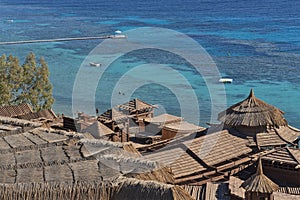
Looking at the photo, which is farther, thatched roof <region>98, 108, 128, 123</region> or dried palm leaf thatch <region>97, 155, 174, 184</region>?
thatched roof <region>98, 108, 128, 123</region>

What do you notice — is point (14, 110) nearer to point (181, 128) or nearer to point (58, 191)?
point (181, 128)

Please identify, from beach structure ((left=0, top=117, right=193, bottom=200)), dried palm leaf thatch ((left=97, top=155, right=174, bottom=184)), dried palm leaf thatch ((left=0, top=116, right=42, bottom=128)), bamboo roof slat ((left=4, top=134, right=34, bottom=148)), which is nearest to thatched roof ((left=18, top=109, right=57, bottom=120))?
dried palm leaf thatch ((left=0, top=116, right=42, bottom=128))

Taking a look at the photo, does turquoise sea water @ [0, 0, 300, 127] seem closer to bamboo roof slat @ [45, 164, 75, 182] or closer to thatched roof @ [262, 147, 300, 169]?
thatched roof @ [262, 147, 300, 169]

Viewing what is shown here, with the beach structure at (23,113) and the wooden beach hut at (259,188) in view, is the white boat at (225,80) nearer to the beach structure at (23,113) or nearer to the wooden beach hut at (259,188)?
the beach structure at (23,113)

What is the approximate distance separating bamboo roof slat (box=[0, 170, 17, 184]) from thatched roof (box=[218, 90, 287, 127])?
12.4m

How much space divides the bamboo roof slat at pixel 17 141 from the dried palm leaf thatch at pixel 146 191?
8.51 ft

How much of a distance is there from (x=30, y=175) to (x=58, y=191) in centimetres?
68

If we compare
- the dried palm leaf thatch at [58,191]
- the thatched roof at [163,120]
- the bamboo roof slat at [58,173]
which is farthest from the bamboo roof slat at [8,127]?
the thatched roof at [163,120]

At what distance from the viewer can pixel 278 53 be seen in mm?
56938

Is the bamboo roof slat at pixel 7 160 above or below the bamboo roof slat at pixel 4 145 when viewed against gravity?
below

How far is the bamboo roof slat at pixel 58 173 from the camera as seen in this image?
8781 mm

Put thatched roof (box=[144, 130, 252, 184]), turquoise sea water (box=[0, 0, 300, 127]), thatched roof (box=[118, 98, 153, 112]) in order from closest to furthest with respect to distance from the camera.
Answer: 1. thatched roof (box=[144, 130, 252, 184])
2. thatched roof (box=[118, 98, 153, 112])
3. turquoise sea water (box=[0, 0, 300, 127])

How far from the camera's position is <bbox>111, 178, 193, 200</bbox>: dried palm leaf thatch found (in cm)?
819

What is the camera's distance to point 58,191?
28.1ft
